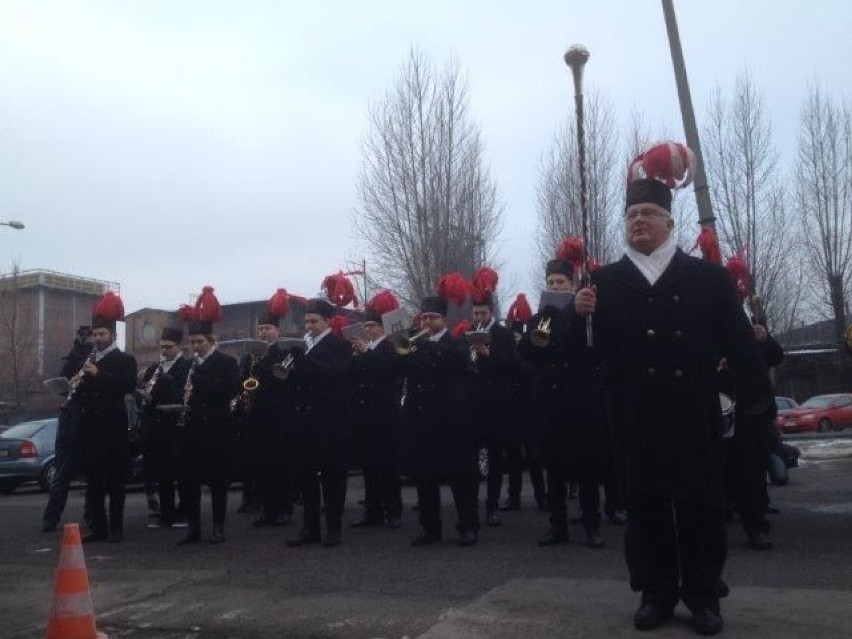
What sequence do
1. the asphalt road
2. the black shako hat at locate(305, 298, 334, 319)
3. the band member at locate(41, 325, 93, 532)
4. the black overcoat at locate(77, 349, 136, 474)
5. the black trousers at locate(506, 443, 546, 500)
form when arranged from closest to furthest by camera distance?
1. the asphalt road
2. the black shako hat at locate(305, 298, 334, 319)
3. the black overcoat at locate(77, 349, 136, 474)
4. the band member at locate(41, 325, 93, 532)
5. the black trousers at locate(506, 443, 546, 500)

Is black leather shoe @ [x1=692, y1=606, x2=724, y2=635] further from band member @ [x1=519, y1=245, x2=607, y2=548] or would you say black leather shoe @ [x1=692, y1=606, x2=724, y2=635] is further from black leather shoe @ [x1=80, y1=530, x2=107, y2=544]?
black leather shoe @ [x1=80, y1=530, x2=107, y2=544]

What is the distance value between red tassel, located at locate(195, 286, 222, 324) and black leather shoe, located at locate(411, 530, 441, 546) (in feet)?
9.81

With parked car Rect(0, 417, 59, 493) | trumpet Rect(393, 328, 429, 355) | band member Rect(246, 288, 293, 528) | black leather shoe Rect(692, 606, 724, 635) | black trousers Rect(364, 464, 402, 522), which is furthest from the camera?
parked car Rect(0, 417, 59, 493)

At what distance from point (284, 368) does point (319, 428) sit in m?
0.58

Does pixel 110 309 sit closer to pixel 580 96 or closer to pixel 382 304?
pixel 382 304

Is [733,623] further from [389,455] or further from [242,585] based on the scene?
[389,455]

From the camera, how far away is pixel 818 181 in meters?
36.0

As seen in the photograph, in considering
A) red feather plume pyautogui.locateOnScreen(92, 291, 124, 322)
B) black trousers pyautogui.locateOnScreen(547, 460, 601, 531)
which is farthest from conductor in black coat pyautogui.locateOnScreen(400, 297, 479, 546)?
red feather plume pyautogui.locateOnScreen(92, 291, 124, 322)

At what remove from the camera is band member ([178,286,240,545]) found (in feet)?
28.7

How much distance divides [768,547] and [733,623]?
2521 millimetres

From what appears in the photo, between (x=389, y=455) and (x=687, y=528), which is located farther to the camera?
(x=389, y=455)

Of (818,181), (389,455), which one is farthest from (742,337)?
(818,181)

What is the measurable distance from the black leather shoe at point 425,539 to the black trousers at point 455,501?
2cm

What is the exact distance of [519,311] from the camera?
434 inches
